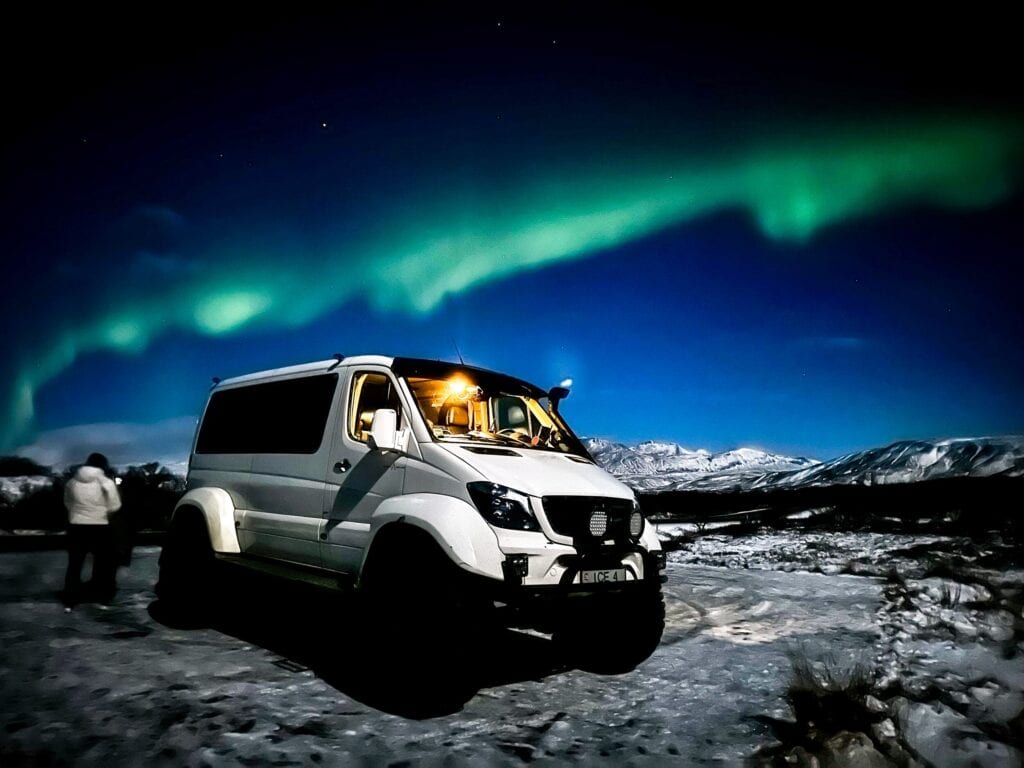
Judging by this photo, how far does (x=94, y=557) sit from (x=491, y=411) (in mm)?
5205

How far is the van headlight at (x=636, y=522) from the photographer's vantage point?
4.96 metres

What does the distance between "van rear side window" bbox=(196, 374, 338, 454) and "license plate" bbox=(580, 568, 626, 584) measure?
2673 mm

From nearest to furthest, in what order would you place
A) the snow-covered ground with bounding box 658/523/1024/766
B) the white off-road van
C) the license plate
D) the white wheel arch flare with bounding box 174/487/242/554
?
the snow-covered ground with bounding box 658/523/1024/766
the white off-road van
the license plate
the white wheel arch flare with bounding box 174/487/242/554

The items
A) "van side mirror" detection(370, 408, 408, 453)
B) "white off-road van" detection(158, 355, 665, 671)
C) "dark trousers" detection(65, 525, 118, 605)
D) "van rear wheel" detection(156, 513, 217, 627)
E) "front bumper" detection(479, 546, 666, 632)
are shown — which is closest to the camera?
"front bumper" detection(479, 546, 666, 632)

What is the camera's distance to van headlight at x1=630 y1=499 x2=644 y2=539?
496 cm

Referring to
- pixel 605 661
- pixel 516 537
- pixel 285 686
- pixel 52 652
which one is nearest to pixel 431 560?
pixel 516 537

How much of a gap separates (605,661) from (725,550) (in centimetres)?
1056

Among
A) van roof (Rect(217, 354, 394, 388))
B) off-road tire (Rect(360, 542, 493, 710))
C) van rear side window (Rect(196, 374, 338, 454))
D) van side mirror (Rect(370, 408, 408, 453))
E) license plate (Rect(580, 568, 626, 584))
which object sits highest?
van roof (Rect(217, 354, 394, 388))

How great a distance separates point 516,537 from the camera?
4.18 m

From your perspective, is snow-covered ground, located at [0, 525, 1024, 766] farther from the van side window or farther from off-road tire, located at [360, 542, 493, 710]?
the van side window

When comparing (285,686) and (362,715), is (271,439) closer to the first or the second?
(285,686)

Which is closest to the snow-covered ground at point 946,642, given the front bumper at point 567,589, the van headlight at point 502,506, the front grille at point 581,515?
the front bumper at point 567,589

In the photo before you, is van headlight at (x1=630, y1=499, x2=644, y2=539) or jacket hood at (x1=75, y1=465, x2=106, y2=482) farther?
jacket hood at (x1=75, y1=465, x2=106, y2=482)

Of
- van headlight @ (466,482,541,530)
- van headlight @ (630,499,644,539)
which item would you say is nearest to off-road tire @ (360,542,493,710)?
van headlight @ (466,482,541,530)
